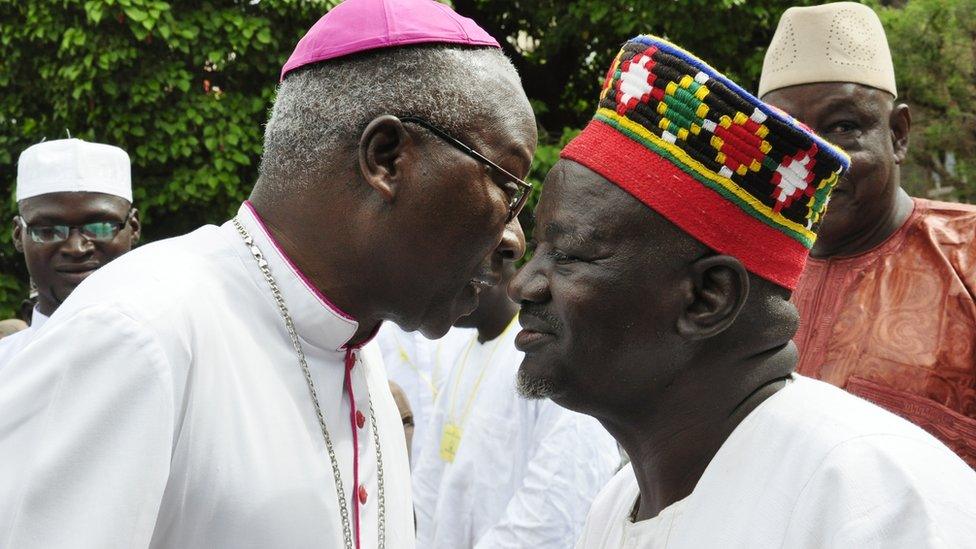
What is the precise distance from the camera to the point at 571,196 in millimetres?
2248

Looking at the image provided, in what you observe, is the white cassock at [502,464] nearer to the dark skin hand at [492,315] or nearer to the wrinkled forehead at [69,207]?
the dark skin hand at [492,315]

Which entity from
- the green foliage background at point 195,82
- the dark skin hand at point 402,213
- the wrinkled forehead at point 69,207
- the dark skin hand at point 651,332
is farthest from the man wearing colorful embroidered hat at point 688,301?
the green foliage background at point 195,82

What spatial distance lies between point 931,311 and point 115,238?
13.5 ft

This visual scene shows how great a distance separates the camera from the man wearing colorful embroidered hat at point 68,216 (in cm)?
574

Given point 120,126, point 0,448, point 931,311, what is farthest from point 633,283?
point 120,126

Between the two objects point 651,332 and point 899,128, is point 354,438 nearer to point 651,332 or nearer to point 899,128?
point 651,332

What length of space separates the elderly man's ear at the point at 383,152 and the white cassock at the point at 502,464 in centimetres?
257

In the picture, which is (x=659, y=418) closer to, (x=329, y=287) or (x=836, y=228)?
(x=329, y=287)

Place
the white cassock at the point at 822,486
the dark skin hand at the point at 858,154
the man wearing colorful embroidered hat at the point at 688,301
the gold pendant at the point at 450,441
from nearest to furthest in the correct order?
the white cassock at the point at 822,486 < the man wearing colorful embroidered hat at the point at 688,301 < the dark skin hand at the point at 858,154 < the gold pendant at the point at 450,441

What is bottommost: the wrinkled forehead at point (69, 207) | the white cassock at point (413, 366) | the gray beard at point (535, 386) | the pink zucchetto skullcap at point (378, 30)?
the white cassock at point (413, 366)

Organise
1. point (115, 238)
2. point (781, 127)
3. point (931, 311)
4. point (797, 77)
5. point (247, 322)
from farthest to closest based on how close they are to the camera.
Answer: point (115, 238), point (797, 77), point (931, 311), point (247, 322), point (781, 127)

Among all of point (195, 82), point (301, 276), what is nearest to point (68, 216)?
point (301, 276)

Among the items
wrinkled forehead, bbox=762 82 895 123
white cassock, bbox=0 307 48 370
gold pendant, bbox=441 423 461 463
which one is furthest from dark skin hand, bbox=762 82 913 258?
white cassock, bbox=0 307 48 370

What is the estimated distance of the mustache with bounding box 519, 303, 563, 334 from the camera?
7.43 feet
